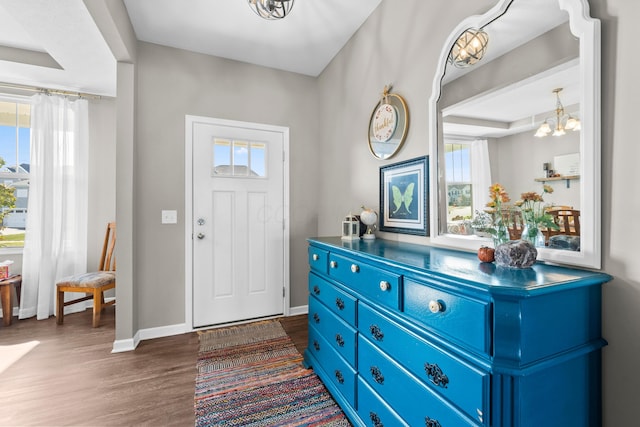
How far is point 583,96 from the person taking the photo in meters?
1.03

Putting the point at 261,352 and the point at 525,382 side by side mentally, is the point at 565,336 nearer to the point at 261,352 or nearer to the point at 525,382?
the point at 525,382

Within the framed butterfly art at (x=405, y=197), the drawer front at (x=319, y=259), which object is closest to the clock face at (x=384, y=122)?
the framed butterfly art at (x=405, y=197)

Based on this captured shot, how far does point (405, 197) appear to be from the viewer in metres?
1.94

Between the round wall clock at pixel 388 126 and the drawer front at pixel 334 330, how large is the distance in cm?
118

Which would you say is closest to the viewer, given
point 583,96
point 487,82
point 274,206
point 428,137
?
point 583,96

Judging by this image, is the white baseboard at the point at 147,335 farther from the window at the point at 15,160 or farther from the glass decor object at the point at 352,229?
the window at the point at 15,160

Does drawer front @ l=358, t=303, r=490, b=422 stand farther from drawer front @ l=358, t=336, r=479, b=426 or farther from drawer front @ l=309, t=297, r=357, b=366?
drawer front @ l=309, t=297, r=357, b=366

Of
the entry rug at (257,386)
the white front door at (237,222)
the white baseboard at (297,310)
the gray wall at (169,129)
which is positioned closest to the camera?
the entry rug at (257,386)

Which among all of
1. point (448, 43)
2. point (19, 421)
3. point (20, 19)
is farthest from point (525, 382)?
point (20, 19)

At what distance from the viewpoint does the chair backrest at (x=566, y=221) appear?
1068mm

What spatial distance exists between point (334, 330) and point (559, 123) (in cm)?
151

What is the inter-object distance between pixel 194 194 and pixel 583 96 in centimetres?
281

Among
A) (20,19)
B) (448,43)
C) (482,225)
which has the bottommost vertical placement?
(482,225)

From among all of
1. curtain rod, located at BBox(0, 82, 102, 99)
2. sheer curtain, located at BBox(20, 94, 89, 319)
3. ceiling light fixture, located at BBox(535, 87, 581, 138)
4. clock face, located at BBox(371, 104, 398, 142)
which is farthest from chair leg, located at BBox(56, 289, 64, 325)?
ceiling light fixture, located at BBox(535, 87, 581, 138)
